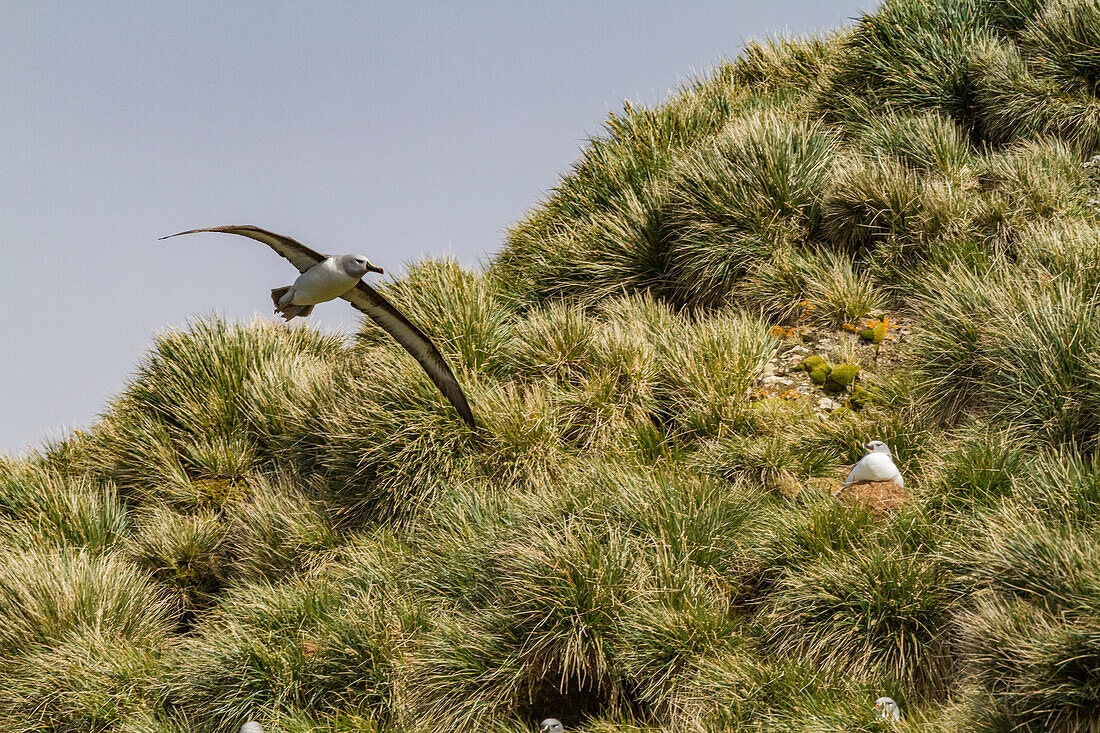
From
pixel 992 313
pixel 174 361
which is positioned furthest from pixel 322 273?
pixel 174 361

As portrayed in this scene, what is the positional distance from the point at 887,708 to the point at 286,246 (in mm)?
4862

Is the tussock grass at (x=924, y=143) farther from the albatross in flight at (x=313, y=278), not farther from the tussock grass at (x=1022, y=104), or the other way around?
the albatross in flight at (x=313, y=278)

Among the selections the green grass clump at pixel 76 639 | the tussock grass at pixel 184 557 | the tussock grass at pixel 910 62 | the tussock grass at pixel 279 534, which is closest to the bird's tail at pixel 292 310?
the tussock grass at pixel 279 534

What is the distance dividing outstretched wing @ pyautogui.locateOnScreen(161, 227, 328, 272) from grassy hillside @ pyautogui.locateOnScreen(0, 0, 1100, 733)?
2447 millimetres

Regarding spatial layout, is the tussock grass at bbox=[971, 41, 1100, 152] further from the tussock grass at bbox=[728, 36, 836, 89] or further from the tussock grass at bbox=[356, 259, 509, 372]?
the tussock grass at bbox=[356, 259, 509, 372]

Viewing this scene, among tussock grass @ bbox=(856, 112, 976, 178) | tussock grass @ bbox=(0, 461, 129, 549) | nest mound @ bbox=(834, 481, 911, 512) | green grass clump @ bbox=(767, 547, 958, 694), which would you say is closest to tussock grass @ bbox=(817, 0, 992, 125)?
tussock grass @ bbox=(856, 112, 976, 178)

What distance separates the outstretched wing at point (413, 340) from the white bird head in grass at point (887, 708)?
4515mm

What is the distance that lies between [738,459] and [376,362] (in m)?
3.83

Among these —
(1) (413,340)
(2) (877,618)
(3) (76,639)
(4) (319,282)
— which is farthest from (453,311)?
(2) (877,618)

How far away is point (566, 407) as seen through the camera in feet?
32.3

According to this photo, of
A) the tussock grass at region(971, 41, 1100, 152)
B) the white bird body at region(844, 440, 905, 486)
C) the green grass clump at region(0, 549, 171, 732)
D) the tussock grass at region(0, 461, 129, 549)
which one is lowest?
the tussock grass at region(971, 41, 1100, 152)

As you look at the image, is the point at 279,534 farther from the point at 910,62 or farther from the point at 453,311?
the point at 910,62

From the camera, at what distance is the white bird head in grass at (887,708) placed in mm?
5715

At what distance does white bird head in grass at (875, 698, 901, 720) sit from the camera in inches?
225
